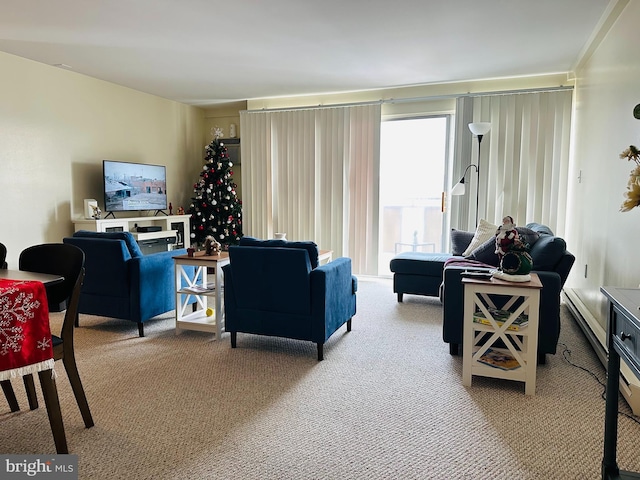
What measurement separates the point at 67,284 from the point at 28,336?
0.34 meters

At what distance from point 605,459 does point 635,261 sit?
4.67ft

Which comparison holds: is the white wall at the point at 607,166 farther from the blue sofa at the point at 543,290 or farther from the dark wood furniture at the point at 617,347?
the dark wood furniture at the point at 617,347

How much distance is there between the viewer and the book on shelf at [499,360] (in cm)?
269

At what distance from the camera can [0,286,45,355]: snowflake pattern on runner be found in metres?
1.70

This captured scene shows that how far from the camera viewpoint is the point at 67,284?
207 centimetres

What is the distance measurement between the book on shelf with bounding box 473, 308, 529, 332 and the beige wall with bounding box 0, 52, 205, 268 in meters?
4.65

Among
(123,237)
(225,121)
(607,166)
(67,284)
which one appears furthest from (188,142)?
(607,166)

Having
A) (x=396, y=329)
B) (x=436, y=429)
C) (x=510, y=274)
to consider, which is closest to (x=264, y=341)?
(x=396, y=329)

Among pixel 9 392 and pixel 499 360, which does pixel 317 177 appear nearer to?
pixel 499 360

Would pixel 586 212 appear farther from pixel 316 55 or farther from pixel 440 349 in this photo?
pixel 316 55

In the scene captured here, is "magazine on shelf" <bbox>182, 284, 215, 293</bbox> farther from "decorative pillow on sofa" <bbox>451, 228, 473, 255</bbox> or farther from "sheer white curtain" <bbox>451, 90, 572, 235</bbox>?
"sheer white curtain" <bbox>451, 90, 572, 235</bbox>

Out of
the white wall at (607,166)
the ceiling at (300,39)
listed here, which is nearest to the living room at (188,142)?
the white wall at (607,166)

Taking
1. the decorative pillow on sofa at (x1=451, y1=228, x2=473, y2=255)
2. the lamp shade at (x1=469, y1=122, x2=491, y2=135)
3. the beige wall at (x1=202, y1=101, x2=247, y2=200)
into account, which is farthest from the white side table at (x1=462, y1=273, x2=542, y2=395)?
the beige wall at (x1=202, y1=101, x2=247, y2=200)

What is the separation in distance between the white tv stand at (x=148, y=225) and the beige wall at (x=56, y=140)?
385 millimetres
